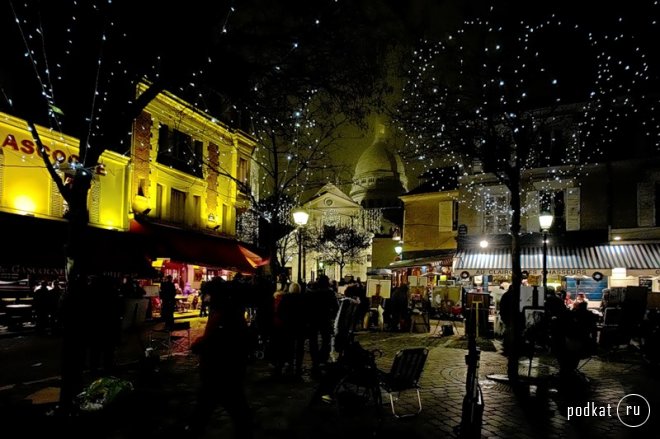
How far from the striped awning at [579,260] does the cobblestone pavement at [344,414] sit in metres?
9.92

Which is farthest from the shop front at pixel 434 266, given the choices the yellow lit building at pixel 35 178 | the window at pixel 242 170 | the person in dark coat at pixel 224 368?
the person in dark coat at pixel 224 368

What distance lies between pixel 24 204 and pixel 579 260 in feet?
68.7

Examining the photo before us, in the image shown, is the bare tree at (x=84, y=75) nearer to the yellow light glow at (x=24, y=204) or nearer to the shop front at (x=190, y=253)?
the yellow light glow at (x=24, y=204)

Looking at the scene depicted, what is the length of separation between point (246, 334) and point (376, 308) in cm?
1397

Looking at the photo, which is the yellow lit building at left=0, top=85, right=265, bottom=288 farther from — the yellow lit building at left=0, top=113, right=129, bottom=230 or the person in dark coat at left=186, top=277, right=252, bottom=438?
the person in dark coat at left=186, top=277, right=252, bottom=438

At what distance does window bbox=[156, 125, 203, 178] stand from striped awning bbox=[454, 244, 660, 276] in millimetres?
13936

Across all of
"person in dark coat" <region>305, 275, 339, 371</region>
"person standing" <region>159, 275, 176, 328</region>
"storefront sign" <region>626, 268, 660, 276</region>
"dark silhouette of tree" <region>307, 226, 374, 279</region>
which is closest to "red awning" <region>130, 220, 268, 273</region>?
"person standing" <region>159, 275, 176, 328</region>

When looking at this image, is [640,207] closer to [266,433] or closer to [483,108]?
[483,108]

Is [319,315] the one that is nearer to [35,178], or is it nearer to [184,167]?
[35,178]

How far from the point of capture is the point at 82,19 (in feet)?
37.7

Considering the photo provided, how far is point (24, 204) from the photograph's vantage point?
15.3 meters

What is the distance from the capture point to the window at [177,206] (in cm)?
2280

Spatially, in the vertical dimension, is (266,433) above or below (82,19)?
below

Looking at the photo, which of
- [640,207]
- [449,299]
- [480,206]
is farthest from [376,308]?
[640,207]
